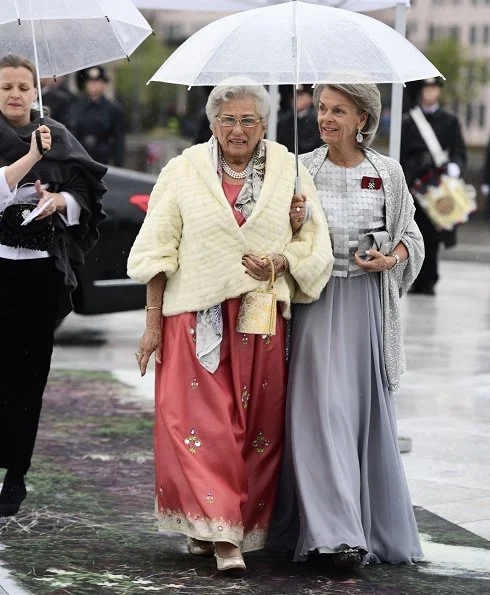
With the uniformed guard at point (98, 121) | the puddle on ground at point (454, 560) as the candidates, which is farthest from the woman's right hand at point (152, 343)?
the uniformed guard at point (98, 121)

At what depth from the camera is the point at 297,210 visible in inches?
226

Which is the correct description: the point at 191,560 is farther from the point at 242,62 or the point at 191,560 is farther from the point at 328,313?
the point at 242,62

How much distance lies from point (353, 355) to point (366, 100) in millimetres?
959

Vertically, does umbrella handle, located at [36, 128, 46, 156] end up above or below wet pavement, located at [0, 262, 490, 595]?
above

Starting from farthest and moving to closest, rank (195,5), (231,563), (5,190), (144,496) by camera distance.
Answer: (195,5), (144,496), (5,190), (231,563)

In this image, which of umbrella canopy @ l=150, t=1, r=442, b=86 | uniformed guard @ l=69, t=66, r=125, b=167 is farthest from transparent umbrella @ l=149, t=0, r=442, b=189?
uniformed guard @ l=69, t=66, r=125, b=167

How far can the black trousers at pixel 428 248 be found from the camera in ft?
48.2

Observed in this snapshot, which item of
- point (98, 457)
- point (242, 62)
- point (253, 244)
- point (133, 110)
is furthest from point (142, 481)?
point (133, 110)

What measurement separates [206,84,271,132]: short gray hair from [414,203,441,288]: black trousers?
8875 millimetres

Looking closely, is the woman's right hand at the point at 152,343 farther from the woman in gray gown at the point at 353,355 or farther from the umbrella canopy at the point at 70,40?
A: the umbrella canopy at the point at 70,40

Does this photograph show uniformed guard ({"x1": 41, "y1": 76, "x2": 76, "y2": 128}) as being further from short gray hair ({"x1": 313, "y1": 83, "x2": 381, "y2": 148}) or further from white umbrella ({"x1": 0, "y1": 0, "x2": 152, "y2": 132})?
short gray hair ({"x1": 313, "y1": 83, "x2": 381, "y2": 148})

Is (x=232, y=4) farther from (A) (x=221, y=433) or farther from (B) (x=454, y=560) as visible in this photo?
(B) (x=454, y=560)

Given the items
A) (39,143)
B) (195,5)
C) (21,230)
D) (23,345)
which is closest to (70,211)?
(21,230)

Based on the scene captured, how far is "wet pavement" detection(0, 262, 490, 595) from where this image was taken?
Answer: 5.57m
